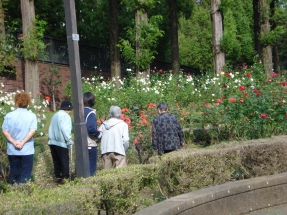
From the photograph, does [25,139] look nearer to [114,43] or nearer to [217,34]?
[217,34]

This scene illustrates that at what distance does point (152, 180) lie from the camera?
673 centimetres

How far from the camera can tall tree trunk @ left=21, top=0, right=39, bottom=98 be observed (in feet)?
59.1

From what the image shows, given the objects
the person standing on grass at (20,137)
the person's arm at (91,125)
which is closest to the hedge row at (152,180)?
the person's arm at (91,125)

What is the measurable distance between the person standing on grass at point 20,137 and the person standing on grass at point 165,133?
1.94 m

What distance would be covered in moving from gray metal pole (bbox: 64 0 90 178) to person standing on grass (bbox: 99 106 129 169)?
6.08 ft

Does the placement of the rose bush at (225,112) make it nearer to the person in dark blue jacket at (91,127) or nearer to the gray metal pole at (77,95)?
the person in dark blue jacket at (91,127)

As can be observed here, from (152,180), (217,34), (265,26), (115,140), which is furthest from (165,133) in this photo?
(265,26)

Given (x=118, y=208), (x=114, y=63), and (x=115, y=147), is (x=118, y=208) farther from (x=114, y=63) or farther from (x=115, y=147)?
(x=114, y=63)

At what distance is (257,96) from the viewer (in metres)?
10.7

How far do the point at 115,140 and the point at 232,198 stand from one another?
6.83ft

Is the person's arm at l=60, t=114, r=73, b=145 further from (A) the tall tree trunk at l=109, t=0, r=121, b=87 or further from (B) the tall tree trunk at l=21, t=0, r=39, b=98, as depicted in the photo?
(A) the tall tree trunk at l=109, t=0, r=121, b=87

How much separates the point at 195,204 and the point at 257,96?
4.58m

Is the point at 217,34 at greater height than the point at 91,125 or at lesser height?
greater

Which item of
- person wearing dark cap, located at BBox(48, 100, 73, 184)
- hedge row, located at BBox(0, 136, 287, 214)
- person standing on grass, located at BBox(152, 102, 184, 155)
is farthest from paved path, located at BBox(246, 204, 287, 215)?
person wearing dark cap, located at BBox(48, 100, 73, 184)
